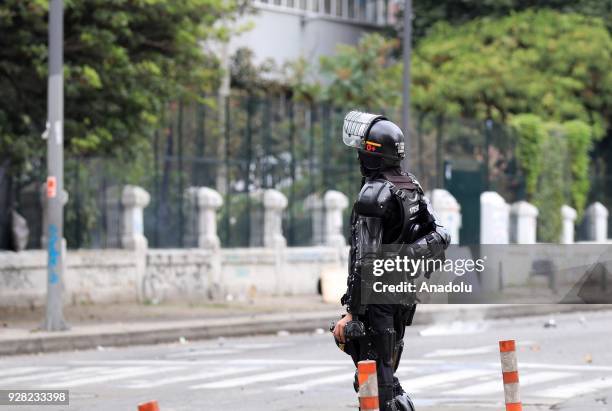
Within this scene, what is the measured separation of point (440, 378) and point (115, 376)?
318cm

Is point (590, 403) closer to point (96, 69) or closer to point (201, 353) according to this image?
point (201, 353)

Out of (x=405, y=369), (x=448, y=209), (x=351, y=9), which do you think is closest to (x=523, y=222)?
(x=448, y=209)

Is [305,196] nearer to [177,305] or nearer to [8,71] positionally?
[177,305]

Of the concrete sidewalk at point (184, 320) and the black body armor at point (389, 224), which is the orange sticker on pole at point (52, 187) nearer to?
the concrete sidewalk at point (184, 320)

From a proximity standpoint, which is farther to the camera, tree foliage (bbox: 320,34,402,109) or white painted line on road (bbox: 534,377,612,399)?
tree foliage (bbox: 320,34,402,109)

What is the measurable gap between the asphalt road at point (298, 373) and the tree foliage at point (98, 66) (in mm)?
4335

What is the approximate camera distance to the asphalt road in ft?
37.6

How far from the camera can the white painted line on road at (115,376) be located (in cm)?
1282

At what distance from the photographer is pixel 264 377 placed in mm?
13344

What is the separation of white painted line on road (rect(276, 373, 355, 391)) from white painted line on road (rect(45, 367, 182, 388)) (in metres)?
1.87

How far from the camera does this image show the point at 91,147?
2138 cm

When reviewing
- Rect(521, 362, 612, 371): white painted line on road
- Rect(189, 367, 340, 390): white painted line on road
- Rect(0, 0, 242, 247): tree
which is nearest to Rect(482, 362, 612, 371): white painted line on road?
Rect(521, 362, 612, 371): white painted line on road

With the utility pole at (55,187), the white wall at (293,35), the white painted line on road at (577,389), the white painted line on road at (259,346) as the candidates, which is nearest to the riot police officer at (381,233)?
the white painted line on road at (577,389)

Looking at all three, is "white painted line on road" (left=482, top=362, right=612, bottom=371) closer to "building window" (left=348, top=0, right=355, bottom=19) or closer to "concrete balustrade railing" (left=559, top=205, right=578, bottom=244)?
"concrete balustrade railing" (left=559, top=205, right=578, bottom=244)
